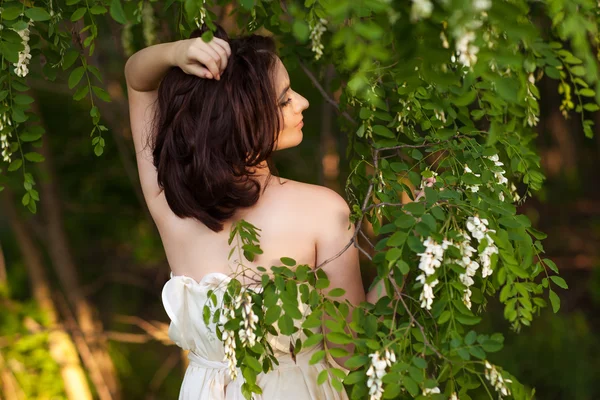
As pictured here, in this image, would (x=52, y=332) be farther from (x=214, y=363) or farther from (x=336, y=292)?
(x=336, y=292)

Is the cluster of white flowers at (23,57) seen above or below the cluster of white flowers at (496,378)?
above

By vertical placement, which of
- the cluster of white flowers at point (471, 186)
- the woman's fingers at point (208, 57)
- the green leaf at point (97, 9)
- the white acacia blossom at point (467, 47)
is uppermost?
the white acacia blossom at point (467, 47)

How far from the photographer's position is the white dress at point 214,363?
67.3 inches

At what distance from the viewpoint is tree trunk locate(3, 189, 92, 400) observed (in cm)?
361

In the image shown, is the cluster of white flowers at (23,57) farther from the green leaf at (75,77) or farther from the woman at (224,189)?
the woman at (224,189)

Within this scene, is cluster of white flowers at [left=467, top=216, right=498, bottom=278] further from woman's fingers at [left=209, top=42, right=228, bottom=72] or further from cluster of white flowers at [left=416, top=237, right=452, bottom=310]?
woman's fingers at [left=209, top=42, right=228, bottom=72]

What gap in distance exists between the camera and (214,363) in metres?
1.79

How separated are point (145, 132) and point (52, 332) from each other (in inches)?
81.3

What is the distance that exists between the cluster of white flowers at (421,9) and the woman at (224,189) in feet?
1.96

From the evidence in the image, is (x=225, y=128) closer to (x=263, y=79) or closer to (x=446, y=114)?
(x=263, y=79)

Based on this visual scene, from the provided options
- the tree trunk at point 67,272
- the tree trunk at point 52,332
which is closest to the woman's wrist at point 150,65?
the tree trunk at point 52,332

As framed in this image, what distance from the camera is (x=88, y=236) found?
18.1 feet

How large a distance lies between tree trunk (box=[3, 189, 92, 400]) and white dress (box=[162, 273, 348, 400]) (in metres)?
1.92

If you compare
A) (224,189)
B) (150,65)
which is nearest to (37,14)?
(150,65)
